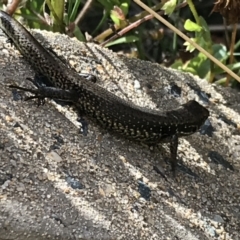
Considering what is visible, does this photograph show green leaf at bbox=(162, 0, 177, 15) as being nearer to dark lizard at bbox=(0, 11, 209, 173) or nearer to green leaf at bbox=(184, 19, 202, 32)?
green leaf at bbox=(184, 19, 202, 32)

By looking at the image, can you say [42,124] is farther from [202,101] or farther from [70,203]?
[202,101]

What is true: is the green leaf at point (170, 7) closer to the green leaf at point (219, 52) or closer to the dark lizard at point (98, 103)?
the dark lizard at point (98, 103)

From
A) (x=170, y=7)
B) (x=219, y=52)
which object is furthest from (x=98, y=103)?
(x=219, y=52)

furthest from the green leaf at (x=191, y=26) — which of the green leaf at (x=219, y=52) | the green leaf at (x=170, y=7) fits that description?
the green leaf at (x=219, y=52)

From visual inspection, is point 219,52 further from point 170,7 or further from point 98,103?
point 98,103

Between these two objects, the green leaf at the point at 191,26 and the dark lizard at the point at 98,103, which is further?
the green leaf at the point at 191,26

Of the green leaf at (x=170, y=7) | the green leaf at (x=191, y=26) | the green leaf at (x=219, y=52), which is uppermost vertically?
the green leaf at (x=170, y=7)

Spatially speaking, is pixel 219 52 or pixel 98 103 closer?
pixel 98 103

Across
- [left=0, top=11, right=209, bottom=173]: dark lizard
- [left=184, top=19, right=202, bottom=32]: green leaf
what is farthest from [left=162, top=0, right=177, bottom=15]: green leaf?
[left=0, top=11, right=209, bottom=173]: dark lizard

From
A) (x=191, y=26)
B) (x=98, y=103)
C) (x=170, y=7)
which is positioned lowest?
(x=98, y=103)
